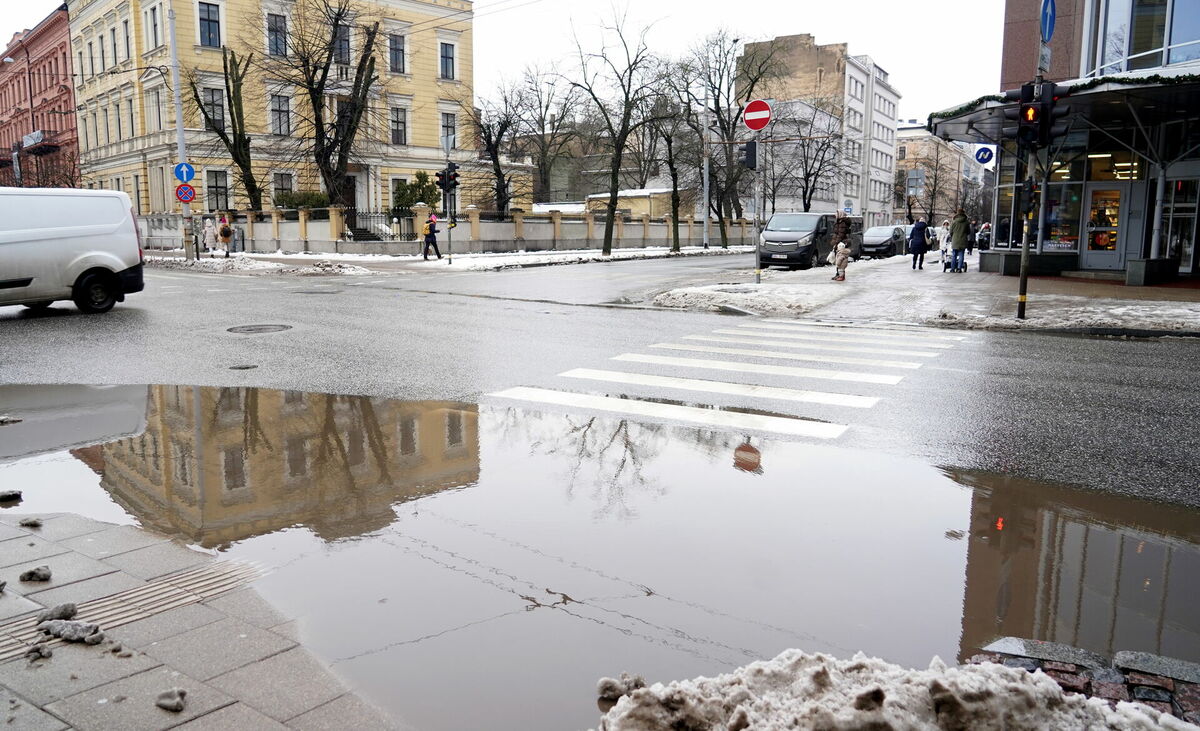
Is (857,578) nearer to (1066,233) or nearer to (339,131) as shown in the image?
(1066,233)

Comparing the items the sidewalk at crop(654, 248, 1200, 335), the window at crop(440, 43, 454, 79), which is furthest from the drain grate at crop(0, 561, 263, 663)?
the window at crop(440, 43, 454, 79)

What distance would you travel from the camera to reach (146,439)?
21.9ft

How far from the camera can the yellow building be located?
46562 millimetres

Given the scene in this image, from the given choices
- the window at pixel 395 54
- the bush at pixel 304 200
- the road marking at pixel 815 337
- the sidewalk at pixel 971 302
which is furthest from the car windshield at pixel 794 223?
the window at pixel 395 54

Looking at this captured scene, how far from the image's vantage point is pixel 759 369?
9805mm

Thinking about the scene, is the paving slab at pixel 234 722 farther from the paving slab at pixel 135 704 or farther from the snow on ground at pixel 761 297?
the snow on ground at pixel 761 297

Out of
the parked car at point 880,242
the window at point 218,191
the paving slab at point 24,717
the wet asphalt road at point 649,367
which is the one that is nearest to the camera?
the paving slab at point 24,717

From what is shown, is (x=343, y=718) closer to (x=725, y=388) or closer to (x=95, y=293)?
(x=725, y=388)

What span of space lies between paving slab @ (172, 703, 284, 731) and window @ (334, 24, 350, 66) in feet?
134

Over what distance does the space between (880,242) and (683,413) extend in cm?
3618

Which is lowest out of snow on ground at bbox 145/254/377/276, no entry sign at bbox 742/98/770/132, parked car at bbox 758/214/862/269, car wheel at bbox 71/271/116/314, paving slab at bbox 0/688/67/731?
paving slab at bbox 0/688/67/731

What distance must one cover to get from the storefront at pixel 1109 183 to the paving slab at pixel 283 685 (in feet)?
66.3

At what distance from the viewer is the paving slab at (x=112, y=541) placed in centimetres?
441

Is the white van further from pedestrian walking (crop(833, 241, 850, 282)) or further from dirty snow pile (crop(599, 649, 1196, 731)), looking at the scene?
pedestrian walking (crop(833, 241, 850, 282))
